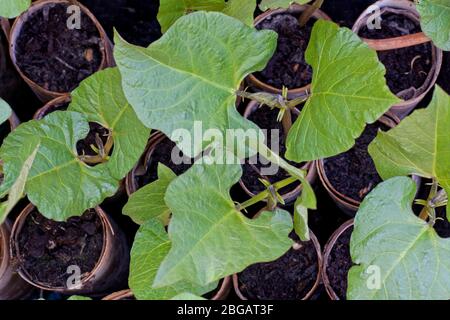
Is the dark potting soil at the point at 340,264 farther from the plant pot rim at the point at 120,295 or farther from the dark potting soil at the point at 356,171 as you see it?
the plant pot rim at the point at 120,295

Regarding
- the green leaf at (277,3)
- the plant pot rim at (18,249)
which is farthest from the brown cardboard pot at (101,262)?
the green leaf at (277,3)

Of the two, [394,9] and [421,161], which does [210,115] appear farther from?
[394,9]

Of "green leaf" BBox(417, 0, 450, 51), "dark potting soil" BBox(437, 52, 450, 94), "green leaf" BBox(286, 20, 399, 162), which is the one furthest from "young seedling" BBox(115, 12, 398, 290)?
"dark potting soil" BBox(437, 52, 450, 94)

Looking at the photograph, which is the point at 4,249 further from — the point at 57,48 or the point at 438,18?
the point at 438,18

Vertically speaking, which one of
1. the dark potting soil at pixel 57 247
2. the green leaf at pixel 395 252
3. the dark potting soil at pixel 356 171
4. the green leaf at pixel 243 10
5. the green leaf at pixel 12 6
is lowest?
the dark potting soil at pixel 57 247

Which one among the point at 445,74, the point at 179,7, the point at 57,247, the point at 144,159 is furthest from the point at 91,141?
the point at 445,74
